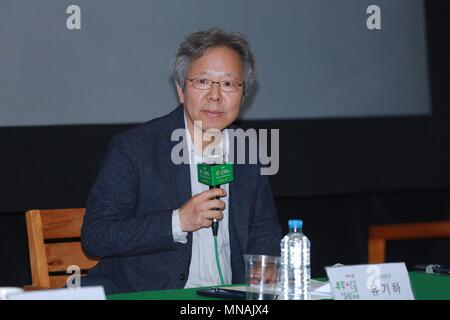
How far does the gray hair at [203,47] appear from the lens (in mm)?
2955

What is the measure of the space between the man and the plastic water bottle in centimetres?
34

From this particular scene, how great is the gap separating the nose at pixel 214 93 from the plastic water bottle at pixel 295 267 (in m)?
0.64

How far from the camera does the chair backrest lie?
293 centimetres

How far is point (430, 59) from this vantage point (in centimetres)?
485

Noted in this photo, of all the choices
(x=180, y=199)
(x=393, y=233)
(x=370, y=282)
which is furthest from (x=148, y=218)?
(x=393, y=233)

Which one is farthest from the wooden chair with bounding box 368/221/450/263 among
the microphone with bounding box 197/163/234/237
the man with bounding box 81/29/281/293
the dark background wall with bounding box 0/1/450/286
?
the microphone with bounding box 197/163/234/237

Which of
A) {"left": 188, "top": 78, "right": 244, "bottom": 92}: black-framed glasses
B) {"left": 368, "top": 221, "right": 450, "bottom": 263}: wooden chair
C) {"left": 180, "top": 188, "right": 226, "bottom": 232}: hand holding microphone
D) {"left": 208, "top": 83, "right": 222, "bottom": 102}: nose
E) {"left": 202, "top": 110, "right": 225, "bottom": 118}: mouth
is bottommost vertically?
{"left": 368, "top": 221, "right": 450, "bottom": 263}: wooden chair

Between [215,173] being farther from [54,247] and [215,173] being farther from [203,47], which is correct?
[54,247]

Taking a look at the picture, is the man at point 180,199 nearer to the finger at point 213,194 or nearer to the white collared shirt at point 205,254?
the white collared shirt at point 205,254

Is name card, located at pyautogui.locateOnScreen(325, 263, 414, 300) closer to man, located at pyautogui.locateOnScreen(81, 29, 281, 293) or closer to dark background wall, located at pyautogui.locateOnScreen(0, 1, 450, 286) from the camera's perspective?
man, located at pyautogui.locateOnScreen(81, 29, 281, 293)

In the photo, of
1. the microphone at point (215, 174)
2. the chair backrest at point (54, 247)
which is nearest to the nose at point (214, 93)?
the microphone at point (215, 174)
